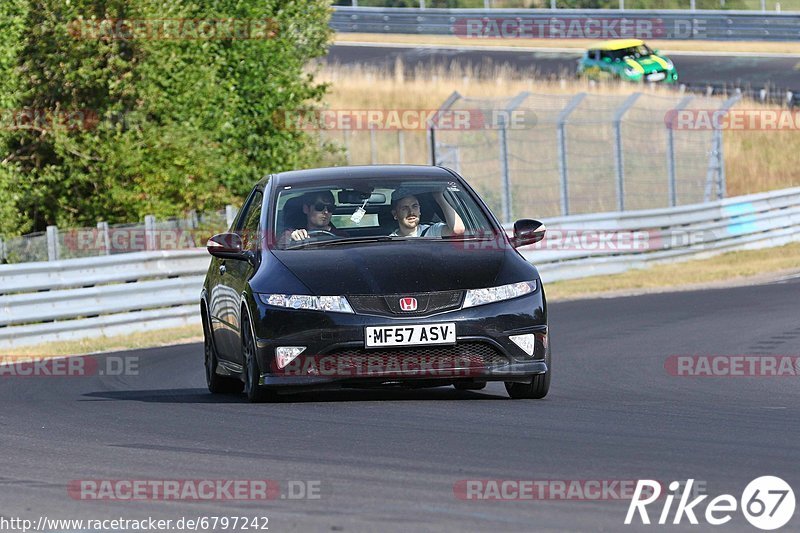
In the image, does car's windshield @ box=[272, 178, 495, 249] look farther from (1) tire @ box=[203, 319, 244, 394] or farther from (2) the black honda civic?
(1) tire @ box=[203, 319, 244, 394]

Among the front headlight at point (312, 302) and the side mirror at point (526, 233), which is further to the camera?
the side mirror at point (526, 233)

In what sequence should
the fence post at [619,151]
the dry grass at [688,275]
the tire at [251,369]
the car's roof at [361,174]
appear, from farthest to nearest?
1. the fence post at [619,151]
2. the dry grass at [688,275]
3. the car's roof at [361,174]
4. the tire at [251,369]

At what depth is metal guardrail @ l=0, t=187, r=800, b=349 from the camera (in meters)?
18.5

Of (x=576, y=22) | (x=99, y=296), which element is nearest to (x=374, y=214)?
(x=99, y=296)

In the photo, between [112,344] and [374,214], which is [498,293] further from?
[112,344]

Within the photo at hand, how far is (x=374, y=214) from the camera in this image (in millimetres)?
10242

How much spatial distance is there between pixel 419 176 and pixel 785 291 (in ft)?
34.5

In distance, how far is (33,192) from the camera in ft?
79.8

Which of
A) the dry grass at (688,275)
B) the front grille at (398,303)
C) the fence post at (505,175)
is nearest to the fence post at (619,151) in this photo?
the dry grass at (688,275)

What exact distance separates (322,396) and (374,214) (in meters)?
1.17

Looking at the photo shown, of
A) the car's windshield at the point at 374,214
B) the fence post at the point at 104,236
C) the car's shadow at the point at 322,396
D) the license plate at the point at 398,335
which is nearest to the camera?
the license plate at the point at 398,335

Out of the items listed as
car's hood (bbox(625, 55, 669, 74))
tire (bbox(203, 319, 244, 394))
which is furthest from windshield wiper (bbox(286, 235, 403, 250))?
car's hood (bbox(625, 55, 669, 74))

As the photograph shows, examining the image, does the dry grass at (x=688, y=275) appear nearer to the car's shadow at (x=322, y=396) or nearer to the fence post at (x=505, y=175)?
the fence post at (x=505, y=175)

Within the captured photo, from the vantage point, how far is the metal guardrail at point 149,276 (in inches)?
730
